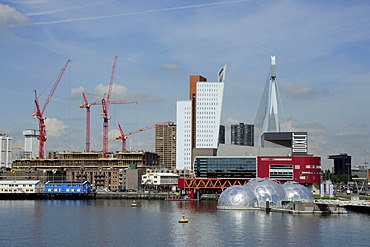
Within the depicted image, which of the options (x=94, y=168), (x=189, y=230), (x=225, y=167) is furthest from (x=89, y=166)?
(x=189, y=230)

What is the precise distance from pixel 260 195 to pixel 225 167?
46.7 metres

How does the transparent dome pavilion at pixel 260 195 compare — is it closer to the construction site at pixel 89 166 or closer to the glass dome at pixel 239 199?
the glass dome at pixel 239 199

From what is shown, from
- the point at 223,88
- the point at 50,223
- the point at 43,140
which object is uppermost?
the point at 223,88

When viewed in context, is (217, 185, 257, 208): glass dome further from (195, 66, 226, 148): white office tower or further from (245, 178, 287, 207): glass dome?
(195, 66, 226, 148): white office tower

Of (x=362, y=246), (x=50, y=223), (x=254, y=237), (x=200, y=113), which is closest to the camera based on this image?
(x=362, y=246)

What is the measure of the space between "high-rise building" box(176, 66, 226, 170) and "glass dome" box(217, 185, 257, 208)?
9194cm

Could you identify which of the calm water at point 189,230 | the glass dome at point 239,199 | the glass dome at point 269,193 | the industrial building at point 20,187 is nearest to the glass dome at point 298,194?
the glass dome at point 269,193

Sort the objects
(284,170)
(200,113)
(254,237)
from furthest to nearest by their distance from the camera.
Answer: (200,113)
(284,170)
(254,237)

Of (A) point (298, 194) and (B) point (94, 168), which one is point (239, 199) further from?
(B) point (94, 168)

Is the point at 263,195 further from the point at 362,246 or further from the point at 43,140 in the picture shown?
the point at 43,140

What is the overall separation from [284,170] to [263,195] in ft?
138

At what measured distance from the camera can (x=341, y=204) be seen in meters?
74.9

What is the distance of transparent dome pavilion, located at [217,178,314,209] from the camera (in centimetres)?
7719

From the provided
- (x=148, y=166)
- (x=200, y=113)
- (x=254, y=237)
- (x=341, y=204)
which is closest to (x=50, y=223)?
(x=254, y=237)
